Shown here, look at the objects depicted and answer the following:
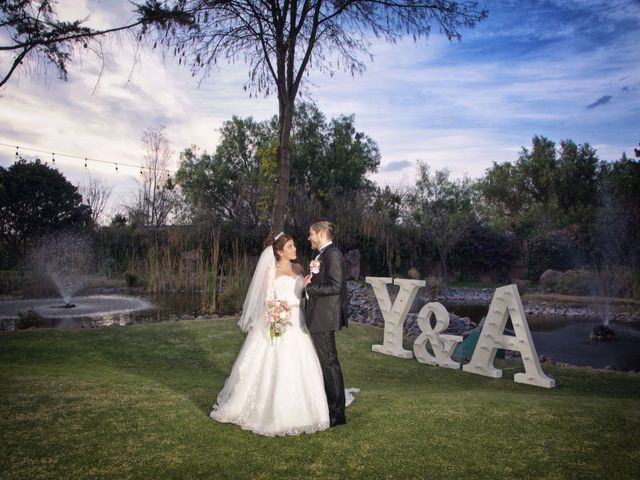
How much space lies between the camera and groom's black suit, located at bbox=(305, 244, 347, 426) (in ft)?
15.4

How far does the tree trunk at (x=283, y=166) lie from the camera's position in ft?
33.4

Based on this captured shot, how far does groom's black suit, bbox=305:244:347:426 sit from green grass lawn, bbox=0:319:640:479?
281 millimetres

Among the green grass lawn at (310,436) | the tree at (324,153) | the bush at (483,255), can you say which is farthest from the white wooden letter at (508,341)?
the tree at (324,153)

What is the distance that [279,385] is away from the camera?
452 centimetres

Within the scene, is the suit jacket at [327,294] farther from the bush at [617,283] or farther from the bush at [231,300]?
the bush at [617,283]

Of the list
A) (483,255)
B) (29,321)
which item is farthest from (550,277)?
(29,321)

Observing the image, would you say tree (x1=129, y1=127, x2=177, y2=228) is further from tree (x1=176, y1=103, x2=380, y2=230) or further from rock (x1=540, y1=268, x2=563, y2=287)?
rock (x1=540, y1=268, x2=563, y2=287)

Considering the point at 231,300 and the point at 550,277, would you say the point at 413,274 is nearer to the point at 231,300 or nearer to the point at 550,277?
the point at 550,277

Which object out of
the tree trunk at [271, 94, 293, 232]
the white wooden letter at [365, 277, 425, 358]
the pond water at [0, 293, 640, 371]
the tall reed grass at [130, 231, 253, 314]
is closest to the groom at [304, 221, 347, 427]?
the white wooden letter at [365, 277, 425, 358]

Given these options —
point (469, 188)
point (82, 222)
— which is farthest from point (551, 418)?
point (469, 188)

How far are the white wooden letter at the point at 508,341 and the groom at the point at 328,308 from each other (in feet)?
11.3

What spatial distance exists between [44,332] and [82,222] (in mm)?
19605

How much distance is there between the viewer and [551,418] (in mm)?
4879

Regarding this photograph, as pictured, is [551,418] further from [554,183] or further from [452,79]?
[554,183]
